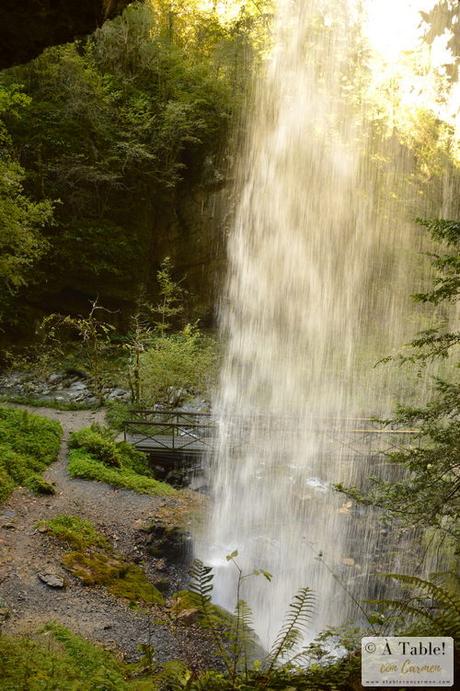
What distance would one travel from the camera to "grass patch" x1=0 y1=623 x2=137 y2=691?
3.80 m

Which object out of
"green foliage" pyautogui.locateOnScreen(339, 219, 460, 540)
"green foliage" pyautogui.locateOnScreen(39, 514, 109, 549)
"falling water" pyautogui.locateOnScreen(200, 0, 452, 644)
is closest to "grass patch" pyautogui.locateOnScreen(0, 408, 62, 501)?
"green foliage" pyautogui.locateOnScreen(39, 514, 109, 549)

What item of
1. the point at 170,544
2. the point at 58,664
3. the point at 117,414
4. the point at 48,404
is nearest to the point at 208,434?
the point at 117,414

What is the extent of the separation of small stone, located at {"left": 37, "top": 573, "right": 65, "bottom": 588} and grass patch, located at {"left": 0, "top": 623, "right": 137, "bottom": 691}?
1016 millimetres

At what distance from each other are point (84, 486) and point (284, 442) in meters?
5.66

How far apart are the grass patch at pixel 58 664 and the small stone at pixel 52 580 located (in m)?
1.02

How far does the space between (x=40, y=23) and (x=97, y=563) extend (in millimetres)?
6853

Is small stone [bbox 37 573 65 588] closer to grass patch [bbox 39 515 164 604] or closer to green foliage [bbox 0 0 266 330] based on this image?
grass patch [bbox 39 515 164 604]

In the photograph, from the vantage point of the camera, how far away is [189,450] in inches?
500

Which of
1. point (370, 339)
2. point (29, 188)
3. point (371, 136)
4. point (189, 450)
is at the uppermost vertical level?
point (371, 136)

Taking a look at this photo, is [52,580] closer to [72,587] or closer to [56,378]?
[72,587]

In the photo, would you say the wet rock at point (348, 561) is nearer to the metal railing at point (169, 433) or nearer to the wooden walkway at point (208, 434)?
the wooden walkway at point (208, 434)

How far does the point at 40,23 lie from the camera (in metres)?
3.44

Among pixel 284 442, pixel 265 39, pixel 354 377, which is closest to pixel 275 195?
pixel 265 39

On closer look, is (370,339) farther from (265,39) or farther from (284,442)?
(265,39)
